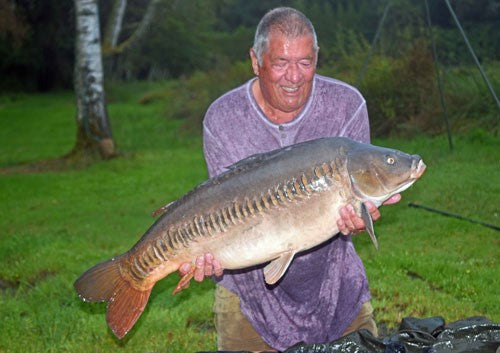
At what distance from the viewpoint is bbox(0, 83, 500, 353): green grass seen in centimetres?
555

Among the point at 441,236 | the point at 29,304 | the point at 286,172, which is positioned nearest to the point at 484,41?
the point at 441,236

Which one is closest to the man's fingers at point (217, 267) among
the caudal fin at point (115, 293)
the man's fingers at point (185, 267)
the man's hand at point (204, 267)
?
the man's hand at point (204, 267)

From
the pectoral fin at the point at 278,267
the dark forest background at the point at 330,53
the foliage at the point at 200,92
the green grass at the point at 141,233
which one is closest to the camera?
the pectoral fin at the point at 278,267

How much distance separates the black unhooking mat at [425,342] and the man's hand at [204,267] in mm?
694

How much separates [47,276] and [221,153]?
357cm

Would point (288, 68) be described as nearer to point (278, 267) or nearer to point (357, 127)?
point (357, 127)

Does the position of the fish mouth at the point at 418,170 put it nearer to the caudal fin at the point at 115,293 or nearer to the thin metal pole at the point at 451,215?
the caudal fin at the point at 115,293

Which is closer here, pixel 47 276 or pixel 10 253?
pixel 47 276

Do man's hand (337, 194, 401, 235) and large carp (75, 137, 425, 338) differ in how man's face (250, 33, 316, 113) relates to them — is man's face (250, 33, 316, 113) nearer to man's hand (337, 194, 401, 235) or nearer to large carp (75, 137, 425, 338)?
large carp (75, 137, 425, 338)

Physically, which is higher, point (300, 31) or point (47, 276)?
point (300, 31)

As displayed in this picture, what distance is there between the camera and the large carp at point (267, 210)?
3.51 meters

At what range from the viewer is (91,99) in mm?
13891

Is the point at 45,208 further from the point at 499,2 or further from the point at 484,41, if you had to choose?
the point at 499,2

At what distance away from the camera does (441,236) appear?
7.42 meters
